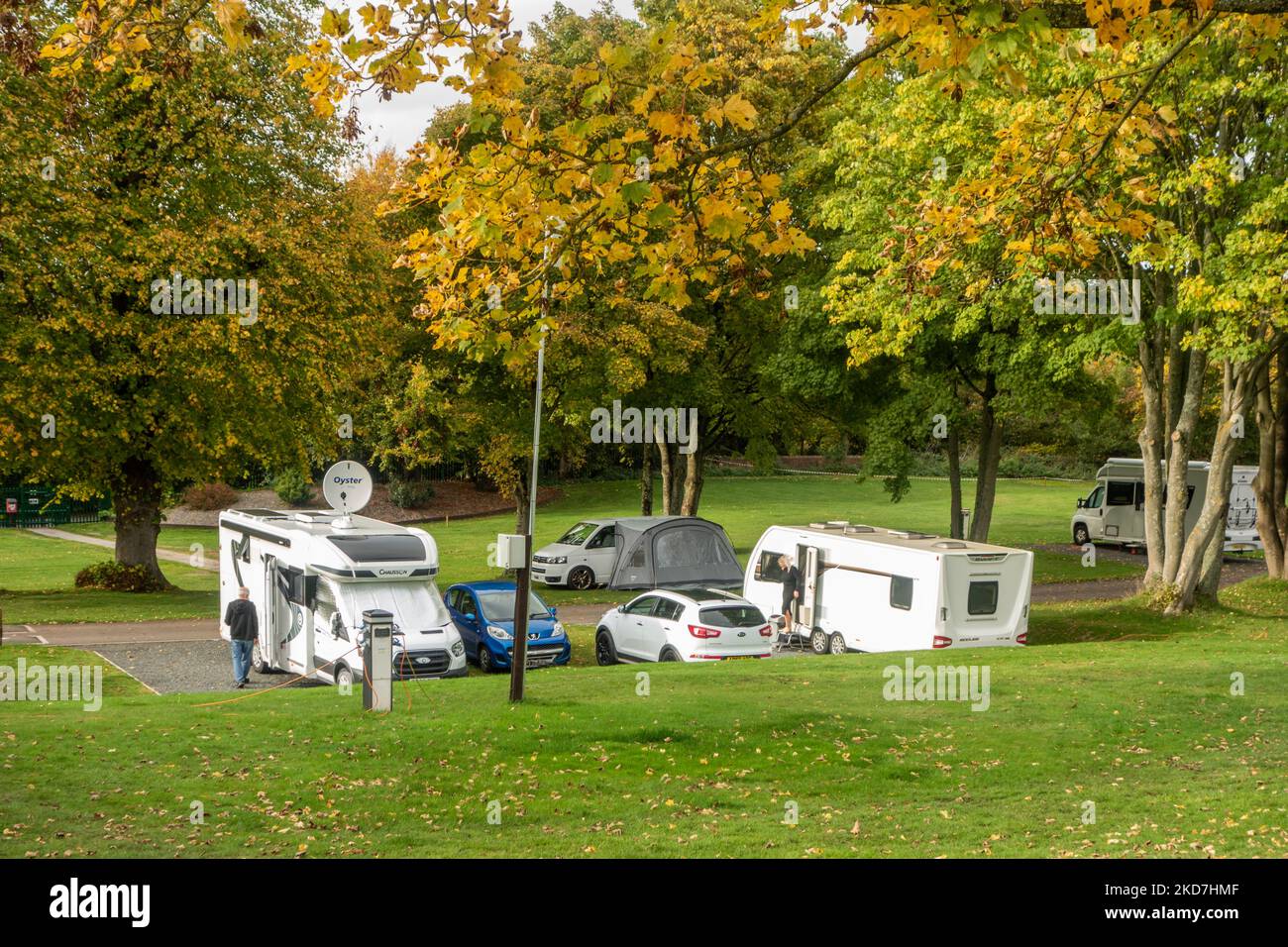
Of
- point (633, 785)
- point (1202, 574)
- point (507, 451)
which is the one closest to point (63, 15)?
point (507, 451)

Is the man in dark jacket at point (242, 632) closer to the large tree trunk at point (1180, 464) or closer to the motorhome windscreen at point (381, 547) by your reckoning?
the motorhome windscreen at point (381, 547)

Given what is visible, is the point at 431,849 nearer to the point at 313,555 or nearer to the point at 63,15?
the point at 313,555

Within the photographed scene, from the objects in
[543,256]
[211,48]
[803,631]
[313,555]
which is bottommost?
[803,631]

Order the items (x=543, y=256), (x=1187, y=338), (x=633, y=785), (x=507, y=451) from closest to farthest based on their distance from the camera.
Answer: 1. (x=543, y=256)
2. (x=633, y=785)
3. (x=1187, y=338)
4. (x=507, y=451)

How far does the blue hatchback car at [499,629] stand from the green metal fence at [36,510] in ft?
107

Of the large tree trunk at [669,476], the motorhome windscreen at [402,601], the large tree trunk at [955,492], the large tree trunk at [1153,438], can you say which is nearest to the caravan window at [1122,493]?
the large tree trunk at [955,492]

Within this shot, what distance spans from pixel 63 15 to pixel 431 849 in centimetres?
2386

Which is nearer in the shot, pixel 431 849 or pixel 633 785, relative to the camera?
pixel 431 849

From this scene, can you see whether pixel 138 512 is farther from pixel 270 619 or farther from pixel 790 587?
pixel 790 587

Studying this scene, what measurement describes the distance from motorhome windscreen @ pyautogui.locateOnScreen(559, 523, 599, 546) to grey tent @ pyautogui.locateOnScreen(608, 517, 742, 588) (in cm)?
248

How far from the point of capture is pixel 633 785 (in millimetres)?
10570

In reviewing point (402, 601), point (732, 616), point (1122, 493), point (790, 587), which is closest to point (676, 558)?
point (790, 587)

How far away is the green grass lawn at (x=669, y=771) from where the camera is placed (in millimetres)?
8906

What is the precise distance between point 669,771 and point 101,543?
127 feet
